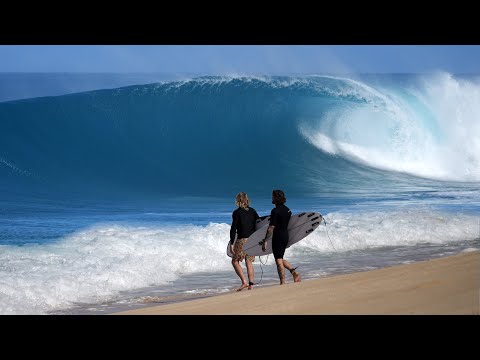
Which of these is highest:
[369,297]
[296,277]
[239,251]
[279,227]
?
[279,227]

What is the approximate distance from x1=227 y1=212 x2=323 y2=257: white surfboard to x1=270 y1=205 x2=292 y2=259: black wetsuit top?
0.44ft

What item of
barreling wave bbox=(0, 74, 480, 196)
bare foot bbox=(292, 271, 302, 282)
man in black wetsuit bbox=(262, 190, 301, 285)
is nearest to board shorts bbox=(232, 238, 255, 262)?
man in black wetsuit bbox=(262, 190, 301, 285)

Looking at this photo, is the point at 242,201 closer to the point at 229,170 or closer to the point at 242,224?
the point at 242,224

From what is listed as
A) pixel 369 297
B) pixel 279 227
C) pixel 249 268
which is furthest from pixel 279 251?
pixel 369 297

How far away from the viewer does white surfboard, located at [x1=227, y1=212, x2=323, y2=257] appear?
18.7ft

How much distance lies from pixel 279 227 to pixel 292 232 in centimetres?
51

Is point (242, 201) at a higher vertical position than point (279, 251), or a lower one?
higher

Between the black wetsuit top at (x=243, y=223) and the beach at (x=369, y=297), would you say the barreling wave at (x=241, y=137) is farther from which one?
the beach at (x=369, y=297)

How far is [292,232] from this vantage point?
6.03 metres

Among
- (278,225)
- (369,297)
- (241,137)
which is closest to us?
(369,297)

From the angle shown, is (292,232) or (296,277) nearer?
(296,277)

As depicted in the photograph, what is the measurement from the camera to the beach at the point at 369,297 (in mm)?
4223
